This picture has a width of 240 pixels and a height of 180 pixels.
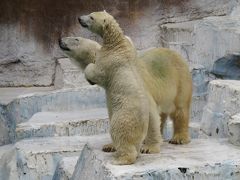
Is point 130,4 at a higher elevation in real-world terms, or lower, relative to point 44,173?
higher

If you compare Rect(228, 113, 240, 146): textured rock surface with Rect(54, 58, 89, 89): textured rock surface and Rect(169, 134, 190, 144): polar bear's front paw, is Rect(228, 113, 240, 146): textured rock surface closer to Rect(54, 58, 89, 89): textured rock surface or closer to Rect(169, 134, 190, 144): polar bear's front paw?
Rect(169, 134, 190, 144): polar bear's front paw

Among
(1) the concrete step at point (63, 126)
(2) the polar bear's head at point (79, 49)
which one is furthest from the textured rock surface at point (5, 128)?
(2) the polar bear's head at point (79, 49)

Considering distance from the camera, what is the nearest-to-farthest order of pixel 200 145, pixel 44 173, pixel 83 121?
pixel 200 145 < pixel 44 173 < pixel 83 121

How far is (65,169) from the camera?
4.64m

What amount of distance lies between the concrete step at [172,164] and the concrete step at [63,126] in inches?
58.3

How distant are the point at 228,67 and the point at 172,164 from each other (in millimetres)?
3505

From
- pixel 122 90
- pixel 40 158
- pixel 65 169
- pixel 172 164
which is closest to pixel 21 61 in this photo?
pixel 40 158

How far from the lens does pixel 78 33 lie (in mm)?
8414

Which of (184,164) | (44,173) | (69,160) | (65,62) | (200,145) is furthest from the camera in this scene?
(65,62)

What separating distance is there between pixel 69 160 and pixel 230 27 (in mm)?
3037

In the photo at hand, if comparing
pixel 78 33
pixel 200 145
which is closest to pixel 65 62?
pixel 78 33

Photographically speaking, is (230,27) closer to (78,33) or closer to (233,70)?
(233,70)

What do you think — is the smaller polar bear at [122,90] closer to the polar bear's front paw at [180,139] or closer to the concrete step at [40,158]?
the polar bear's front paw at [180,139]

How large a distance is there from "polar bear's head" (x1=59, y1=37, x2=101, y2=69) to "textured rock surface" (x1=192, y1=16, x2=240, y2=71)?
Answer: 3.07 m
